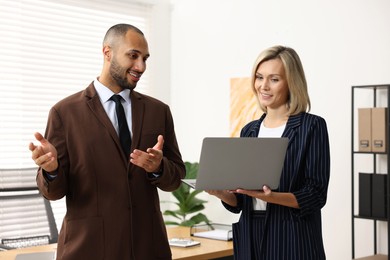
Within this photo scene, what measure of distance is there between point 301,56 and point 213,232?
6.79 ft

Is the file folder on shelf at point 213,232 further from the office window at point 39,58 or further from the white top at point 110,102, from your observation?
the office window at point 39,58

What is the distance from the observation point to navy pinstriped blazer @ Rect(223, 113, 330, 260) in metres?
2.26

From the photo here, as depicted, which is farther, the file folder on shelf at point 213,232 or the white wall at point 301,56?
the white wall at point 301,56

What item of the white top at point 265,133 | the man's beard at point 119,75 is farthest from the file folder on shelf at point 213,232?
the man's beard at point 119,75

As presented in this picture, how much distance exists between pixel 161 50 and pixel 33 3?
1475 mm

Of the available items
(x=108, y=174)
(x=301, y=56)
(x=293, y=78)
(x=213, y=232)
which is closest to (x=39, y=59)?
(x=301, y=56)

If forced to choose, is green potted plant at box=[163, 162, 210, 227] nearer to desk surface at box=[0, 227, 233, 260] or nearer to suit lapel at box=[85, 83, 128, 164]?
desk surface at box=[0, 227, 233, 260]

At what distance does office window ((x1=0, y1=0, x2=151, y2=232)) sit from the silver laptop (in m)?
3.61

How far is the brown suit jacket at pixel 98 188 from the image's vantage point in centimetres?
223

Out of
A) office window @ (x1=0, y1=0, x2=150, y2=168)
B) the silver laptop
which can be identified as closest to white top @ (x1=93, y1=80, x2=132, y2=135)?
the silver laptop

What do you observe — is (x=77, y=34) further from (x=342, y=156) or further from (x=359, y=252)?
(x=359, y=252)

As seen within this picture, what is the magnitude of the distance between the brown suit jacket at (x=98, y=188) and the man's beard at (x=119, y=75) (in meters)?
0.11

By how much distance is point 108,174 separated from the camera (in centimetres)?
225

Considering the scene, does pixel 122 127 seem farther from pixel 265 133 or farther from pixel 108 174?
pixel 265 133
